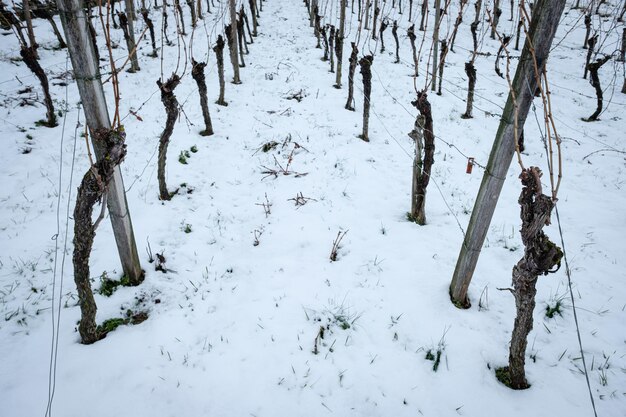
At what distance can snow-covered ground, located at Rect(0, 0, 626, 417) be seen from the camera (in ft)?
9.01

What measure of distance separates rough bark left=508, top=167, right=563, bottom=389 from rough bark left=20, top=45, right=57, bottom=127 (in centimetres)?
930

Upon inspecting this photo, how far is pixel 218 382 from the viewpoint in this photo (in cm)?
285

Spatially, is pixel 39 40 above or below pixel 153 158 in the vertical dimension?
above

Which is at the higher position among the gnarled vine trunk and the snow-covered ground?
the gnarled vine trunk

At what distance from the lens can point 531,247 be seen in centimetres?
225

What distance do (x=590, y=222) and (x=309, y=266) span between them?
5.10m

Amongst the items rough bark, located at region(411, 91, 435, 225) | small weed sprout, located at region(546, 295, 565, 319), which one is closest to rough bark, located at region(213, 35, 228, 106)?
rough bark, located at region(411, 91, 435, 225)

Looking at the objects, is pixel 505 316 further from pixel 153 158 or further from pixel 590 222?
pixel 153 158

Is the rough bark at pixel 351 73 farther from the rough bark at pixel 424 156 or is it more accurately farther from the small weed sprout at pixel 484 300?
the small weed sprout at pixel 484 300

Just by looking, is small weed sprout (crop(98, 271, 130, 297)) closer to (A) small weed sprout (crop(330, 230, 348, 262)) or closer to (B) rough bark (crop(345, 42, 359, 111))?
(A) small weed sprout (crop(330, 230, 348, 262))

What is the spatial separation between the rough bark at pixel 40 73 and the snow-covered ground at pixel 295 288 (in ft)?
1.39

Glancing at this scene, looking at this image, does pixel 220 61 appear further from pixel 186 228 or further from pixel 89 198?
pixel 89 198

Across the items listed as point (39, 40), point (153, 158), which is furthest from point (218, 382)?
point (39, 40)

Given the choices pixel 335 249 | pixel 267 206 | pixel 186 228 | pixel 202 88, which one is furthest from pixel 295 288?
pixel 202 88
